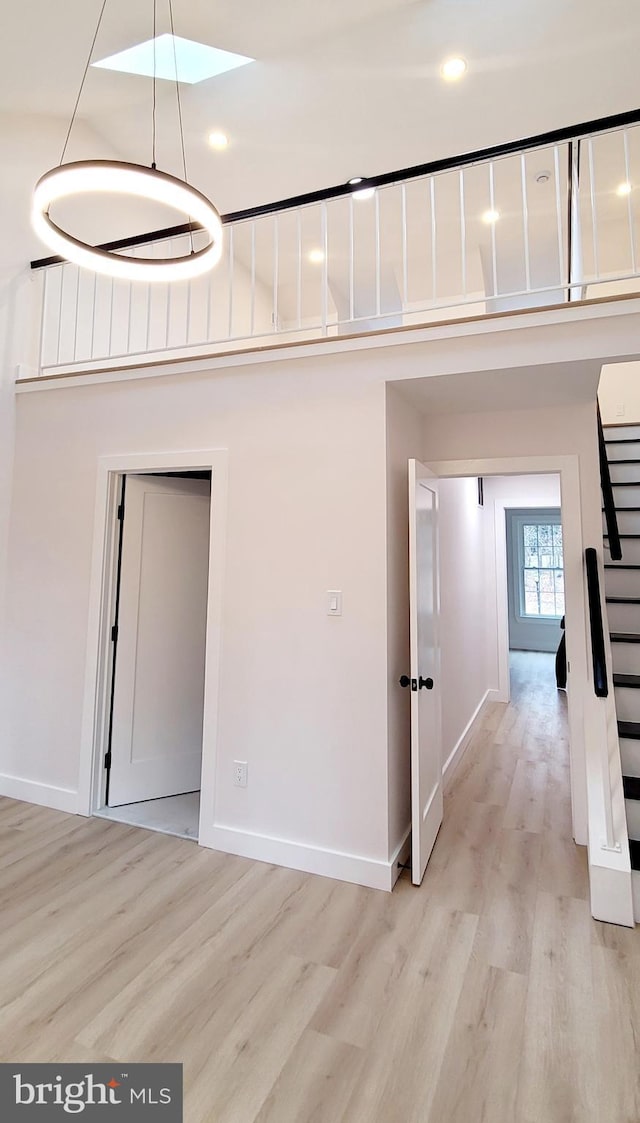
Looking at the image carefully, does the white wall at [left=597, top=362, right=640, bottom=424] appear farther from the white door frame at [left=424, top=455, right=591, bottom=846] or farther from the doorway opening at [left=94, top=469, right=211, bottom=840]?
the doorway opening at [left=94, top=469, right=211, bottom=840]

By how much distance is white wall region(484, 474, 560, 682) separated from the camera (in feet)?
20.0

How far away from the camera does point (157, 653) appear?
3596 mm

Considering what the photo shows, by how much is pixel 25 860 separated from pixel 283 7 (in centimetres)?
491

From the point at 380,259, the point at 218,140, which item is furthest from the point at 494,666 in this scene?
the point at 218,140

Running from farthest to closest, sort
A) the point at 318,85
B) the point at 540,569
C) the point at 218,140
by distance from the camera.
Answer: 1. the point at 540,569
2. the point at 218,140
3. the point at 318,85

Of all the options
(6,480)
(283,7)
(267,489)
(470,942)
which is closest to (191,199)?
(267,489)

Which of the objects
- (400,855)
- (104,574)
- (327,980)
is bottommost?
(327,980)

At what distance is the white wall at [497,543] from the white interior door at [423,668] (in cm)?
328

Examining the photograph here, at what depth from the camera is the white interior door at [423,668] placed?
8.25 ft

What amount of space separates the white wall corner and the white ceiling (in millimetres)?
4707

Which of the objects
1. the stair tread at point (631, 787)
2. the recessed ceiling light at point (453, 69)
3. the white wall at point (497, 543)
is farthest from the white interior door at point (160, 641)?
the white wall at point (497, 543)

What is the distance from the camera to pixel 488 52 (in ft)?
10.6

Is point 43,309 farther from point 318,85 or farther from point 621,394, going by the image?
point 621,394

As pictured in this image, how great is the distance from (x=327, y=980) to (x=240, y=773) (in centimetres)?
107
